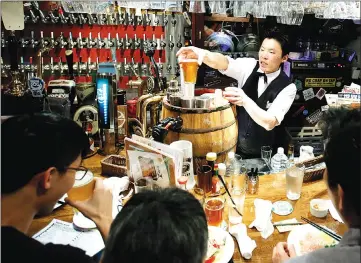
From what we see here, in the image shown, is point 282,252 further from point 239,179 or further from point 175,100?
point 175,100

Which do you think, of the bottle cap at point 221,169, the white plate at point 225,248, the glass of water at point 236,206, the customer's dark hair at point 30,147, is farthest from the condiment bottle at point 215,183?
the customer's dark hair at point 30,147

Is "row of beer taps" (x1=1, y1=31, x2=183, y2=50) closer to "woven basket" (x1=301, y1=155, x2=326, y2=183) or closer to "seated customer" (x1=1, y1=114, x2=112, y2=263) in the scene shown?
"woven basket" (x1=301, y1=155, x2=326, y2=183)

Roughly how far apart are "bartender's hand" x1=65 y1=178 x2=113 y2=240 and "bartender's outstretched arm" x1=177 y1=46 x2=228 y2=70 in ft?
4.90

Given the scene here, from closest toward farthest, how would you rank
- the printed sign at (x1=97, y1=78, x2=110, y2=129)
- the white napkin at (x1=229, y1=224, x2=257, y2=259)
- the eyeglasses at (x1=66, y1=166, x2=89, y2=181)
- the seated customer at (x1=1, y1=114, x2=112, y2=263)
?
1. the seated customer at (x1=1, y1=114, x2=112, y2=263)
2. the eyeglasses at (x1=66, y1=166, x2=89, y2=181)
3. the white napkin at (x1=229, y1=224, x2=257, y2=259)
4. the printed sign at (x1=97, y1=78, x2=110, y2=129)

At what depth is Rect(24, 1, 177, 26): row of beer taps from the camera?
194 inches

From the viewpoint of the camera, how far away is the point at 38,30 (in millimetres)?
5113

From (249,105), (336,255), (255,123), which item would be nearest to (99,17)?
(255,123)

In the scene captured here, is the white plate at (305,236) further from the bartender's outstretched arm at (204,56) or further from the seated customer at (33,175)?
the bartender's outstretched arm at (204,56)

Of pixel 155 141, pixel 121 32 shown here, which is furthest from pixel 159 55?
pixel 155 141

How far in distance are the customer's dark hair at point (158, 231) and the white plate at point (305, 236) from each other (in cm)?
69

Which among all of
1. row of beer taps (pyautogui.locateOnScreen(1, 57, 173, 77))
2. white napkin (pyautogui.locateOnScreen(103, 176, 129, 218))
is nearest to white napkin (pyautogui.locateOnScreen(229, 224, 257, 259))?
white napkin (pyautogui.locateOnScreen(103, 176, 129, 218))

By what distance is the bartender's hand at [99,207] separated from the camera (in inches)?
63.9

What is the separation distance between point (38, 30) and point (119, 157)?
338cm

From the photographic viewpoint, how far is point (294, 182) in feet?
7.08
